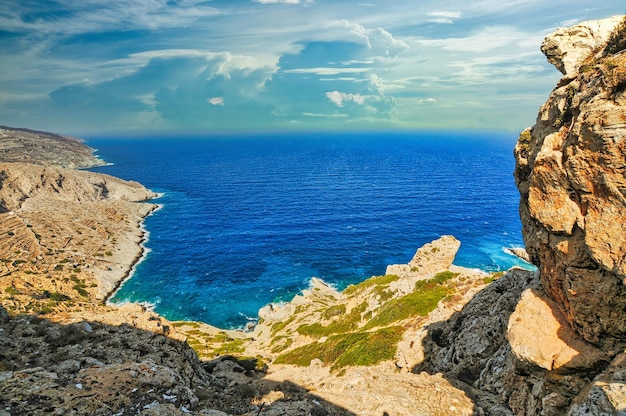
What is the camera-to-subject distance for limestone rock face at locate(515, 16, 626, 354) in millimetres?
14617

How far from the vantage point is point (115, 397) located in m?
16.5

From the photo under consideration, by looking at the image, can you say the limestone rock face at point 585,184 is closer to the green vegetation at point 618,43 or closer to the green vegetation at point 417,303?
the green vegetation at point 618,43

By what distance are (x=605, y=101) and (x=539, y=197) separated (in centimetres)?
549

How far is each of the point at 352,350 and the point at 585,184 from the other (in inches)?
1117

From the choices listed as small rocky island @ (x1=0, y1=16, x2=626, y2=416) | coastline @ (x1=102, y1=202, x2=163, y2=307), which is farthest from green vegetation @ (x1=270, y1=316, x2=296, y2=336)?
coastline @ (x1=102, y1=202, x2=163, y2=307)

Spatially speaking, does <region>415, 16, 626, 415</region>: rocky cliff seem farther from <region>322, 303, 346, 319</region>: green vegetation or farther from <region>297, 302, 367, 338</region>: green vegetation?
<region>322, 303, 346, 319</region>: green vegetation

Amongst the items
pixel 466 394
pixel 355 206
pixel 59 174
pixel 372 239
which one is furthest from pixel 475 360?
pixel 59 174

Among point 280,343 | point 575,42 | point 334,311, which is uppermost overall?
point 575,42

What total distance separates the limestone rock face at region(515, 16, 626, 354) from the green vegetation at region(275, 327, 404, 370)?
1923 cm

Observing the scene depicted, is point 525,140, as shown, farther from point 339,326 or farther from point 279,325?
point 279,325

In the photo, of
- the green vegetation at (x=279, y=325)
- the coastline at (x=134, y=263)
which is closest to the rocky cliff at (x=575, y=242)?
the green vegetation at (x=279, y=325)

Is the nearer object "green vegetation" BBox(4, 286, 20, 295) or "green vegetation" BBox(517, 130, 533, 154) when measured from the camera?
"green vegetation" BBox(517, 130, 533, 154)

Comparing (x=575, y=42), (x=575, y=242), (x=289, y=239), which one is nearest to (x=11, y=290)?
(x=289, y=239)

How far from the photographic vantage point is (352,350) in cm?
3706
